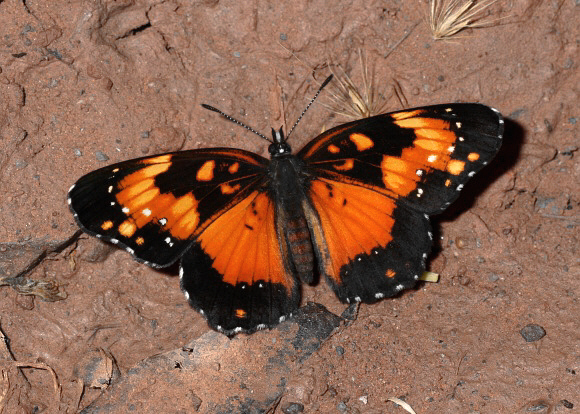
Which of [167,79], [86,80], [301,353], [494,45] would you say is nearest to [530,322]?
[301,353]

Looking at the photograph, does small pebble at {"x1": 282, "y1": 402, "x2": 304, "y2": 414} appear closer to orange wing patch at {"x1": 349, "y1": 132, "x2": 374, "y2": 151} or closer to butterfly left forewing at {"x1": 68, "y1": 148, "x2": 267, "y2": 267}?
butterfly left forewing at {"x1": 68, "y1": 148, "x2": 267, "y2": 267}

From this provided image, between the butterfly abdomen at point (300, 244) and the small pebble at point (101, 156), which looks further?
the small pebble at point (101, 156)

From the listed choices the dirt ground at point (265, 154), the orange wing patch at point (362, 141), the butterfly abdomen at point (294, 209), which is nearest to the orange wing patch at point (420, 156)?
the orange wing patch at point (362, 141)

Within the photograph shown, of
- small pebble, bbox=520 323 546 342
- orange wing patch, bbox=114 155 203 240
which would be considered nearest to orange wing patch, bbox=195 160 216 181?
orange wing patch, bbox=114 155 203 240

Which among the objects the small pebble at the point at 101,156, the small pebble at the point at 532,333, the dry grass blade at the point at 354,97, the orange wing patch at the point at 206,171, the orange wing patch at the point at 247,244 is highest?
the dry grass blade at the point at 354,97

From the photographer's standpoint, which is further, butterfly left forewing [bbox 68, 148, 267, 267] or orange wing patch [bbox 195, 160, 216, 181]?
orange wing patch [bbox 195, 160, 216, 181]

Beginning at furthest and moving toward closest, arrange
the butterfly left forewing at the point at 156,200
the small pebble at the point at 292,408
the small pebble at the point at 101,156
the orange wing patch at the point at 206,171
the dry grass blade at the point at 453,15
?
the dry grass blade at the point at 453,15 < the small pebble at the point at 101,156 < the small pebble at the point at 292,408 < the orange wing patch at the point at 206,171 < the butterfly left forewing at the point at 156,200

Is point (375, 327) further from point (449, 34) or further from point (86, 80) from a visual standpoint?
point (86, 80)

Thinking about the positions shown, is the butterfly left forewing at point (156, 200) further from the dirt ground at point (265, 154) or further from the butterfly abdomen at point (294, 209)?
the dirt ground at point (265, 154)
